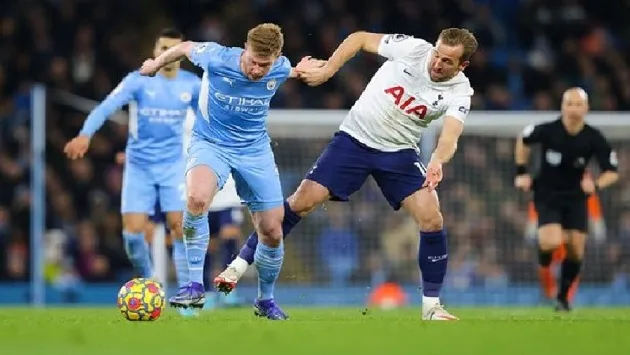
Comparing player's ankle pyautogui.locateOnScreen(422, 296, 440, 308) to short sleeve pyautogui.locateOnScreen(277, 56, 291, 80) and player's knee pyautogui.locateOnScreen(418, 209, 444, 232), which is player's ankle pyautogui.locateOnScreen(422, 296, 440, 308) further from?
short sleeve pyautogui.locateOnScreen(277, 56, 291, 80)

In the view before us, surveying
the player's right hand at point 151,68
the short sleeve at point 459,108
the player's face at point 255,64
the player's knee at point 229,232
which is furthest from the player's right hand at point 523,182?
the player's right hand at point 151,68

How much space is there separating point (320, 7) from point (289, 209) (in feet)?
40.5

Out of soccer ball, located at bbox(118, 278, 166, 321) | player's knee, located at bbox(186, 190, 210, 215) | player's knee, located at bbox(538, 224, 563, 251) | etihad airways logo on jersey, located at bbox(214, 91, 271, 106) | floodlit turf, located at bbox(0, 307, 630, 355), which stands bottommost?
floodlit turf, located at bbox(0, 307, 630, 355)

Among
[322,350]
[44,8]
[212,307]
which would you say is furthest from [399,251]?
[322,350]

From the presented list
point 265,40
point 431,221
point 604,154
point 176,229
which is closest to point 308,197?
point 431,221

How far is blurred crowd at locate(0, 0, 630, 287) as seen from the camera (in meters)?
17.9

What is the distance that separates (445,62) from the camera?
9859 mm

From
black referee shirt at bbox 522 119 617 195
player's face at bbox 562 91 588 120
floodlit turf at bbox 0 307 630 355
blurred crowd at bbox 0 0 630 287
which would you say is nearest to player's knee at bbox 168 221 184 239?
floodlit turf at bbox 0 307 630 355

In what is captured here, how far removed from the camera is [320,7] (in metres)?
22.5

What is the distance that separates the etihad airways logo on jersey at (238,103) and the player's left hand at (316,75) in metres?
0.40

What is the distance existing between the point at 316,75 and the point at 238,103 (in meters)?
0.57

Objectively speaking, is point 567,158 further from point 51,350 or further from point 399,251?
point 51,350

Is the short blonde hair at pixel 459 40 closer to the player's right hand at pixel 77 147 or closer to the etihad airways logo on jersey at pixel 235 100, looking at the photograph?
the etihad airways logo on jersey at pixel 235 100

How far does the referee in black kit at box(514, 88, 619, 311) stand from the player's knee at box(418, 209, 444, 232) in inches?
148
